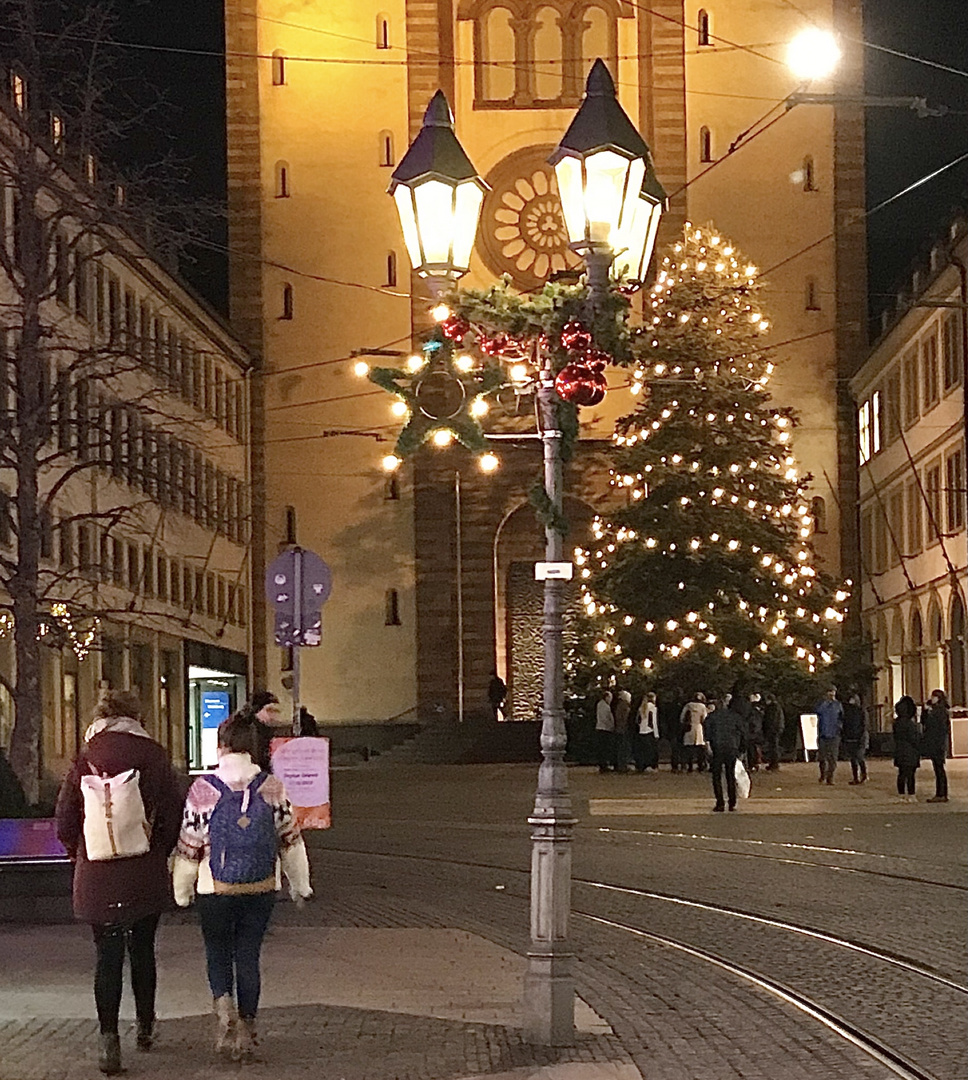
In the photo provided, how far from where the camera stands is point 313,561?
18.5 meters

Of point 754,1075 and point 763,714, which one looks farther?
point 763,714

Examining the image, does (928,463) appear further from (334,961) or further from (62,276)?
(334,961)

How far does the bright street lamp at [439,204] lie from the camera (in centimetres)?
1104

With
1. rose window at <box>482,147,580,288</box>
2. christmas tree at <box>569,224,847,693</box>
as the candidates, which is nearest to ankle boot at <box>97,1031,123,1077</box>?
christmas tree at <box>569,224,847,693</box>

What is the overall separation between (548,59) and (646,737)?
841 inches

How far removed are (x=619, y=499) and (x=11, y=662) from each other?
18.5 m

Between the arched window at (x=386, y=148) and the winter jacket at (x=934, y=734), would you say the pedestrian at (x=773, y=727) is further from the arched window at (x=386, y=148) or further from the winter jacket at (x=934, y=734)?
the arched window at (x=386, y=148)

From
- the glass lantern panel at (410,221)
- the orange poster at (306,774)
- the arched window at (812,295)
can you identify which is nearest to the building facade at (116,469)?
the orange poster at (306,774)

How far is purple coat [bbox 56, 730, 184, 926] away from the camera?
944 cm

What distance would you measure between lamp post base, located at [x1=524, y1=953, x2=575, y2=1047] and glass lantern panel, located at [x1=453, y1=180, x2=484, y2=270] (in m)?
3.36

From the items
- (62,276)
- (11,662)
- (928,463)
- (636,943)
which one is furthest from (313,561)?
(928,463)

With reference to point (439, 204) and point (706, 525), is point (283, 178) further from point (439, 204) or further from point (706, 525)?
point (439, 204)

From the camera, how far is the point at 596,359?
10.9 meters

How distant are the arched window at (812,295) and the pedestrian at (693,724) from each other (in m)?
17.3
